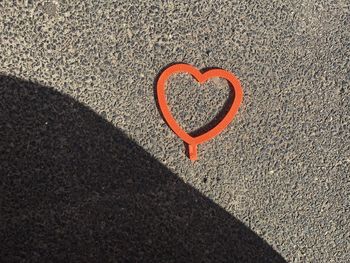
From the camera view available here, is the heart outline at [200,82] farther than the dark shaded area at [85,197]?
Yes

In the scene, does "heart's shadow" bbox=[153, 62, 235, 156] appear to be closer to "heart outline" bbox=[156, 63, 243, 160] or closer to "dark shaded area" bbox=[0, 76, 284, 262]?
"heart outline" bbox=[156, 63, 243, 160]

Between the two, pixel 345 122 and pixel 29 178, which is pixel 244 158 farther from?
pixel 29 178

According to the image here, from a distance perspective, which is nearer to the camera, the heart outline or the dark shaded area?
the dark shaded area

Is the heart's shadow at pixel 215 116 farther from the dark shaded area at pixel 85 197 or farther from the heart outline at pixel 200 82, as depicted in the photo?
the dark shaded area at pixel 85 197

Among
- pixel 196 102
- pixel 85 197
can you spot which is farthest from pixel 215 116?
pixel 85 197

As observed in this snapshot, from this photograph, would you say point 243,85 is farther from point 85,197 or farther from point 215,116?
point 85,197

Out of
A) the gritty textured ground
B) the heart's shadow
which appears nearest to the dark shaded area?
the gritty textured ground

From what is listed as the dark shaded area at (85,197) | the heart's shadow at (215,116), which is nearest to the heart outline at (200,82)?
the heart's shadow at (215,116)
